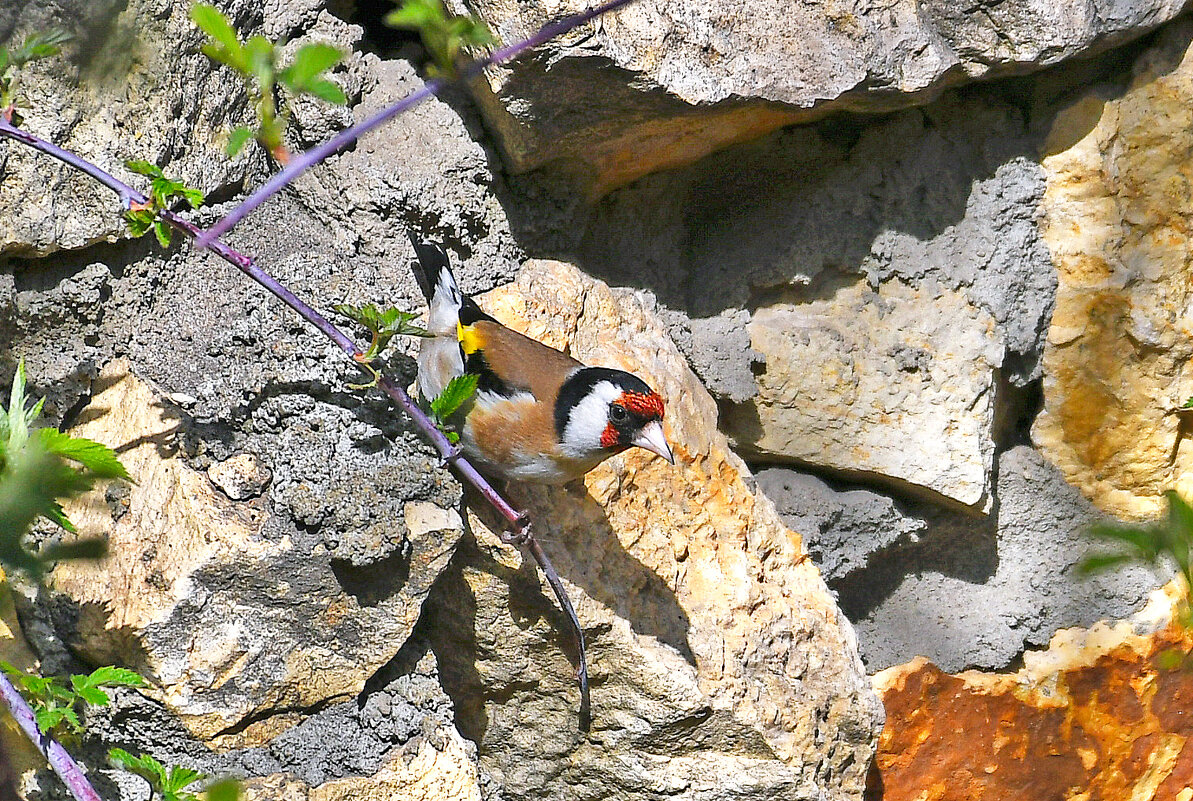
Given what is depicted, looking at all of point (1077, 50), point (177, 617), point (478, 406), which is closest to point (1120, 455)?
point (1077, 50)

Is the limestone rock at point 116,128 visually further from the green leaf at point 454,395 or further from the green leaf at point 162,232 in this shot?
the green leaf at point 454,395

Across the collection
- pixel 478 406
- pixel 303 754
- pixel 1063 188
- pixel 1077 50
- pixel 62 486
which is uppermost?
pixel 1077 50

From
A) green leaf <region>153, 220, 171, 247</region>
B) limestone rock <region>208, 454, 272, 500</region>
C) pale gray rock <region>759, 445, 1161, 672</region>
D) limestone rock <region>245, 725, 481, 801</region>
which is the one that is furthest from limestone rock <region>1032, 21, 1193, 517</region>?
green leaf <region>153, 220, 171, 247</region>

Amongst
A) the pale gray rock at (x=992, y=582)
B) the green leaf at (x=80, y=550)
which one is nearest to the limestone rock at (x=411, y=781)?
the pale gray rock at (x=992, y=582)

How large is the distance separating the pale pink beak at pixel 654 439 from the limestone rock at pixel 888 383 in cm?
49

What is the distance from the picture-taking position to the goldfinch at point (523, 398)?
2.19 m

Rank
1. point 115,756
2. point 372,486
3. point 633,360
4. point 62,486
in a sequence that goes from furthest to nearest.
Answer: point 633,360
point 372,486
point 115,756
point 62,486

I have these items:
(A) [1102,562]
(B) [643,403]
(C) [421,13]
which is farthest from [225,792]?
(B) [643,403]

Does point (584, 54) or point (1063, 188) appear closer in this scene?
point (584, 54)

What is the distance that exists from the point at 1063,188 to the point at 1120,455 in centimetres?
67

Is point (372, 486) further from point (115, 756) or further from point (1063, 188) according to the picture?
point (1063, 188)

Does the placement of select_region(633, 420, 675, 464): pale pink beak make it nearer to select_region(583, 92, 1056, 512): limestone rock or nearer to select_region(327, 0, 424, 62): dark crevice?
select_region(583, 92, 1056, 512): limestone rock

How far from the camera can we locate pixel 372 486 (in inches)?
80.8

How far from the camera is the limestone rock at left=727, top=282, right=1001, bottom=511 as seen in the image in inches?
100
